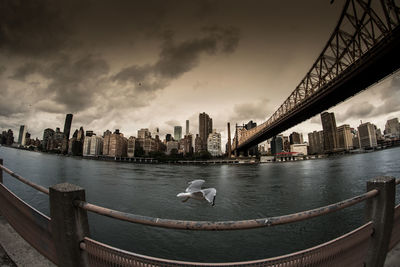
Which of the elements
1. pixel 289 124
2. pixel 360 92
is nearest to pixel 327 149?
pixel 289 124

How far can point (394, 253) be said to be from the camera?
2.39 m

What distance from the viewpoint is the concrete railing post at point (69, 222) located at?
1567mm

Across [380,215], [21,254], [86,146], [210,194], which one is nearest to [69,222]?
[21,254]

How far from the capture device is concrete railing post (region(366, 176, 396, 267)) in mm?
1884

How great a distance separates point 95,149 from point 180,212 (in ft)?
551

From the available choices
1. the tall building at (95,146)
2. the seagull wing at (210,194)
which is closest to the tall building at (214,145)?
the tall building at (95,146)

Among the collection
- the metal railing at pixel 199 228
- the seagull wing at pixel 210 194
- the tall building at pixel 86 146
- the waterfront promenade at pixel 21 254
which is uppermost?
the tall building at pixel 86 146

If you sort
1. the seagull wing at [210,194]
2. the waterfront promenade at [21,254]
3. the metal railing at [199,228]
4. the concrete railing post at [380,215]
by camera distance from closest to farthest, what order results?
the metal railing at [199,228], the concrete railing post at [380,215], the waterfront promenade at [21,254], the seagull wing at [210,194]

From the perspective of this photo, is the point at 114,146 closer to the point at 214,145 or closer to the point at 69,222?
the point at 214,145

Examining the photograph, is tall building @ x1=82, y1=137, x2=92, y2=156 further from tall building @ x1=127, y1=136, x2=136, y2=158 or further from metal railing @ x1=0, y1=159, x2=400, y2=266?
metal railing @ x1=0, y1=159, x2=400, y2=266

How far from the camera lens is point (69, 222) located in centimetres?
159

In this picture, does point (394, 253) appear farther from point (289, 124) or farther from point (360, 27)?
point (289, 124)

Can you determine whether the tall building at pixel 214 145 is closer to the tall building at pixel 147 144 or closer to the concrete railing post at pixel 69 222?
the tall building at pixel 147 144

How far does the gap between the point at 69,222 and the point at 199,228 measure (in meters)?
1.18
